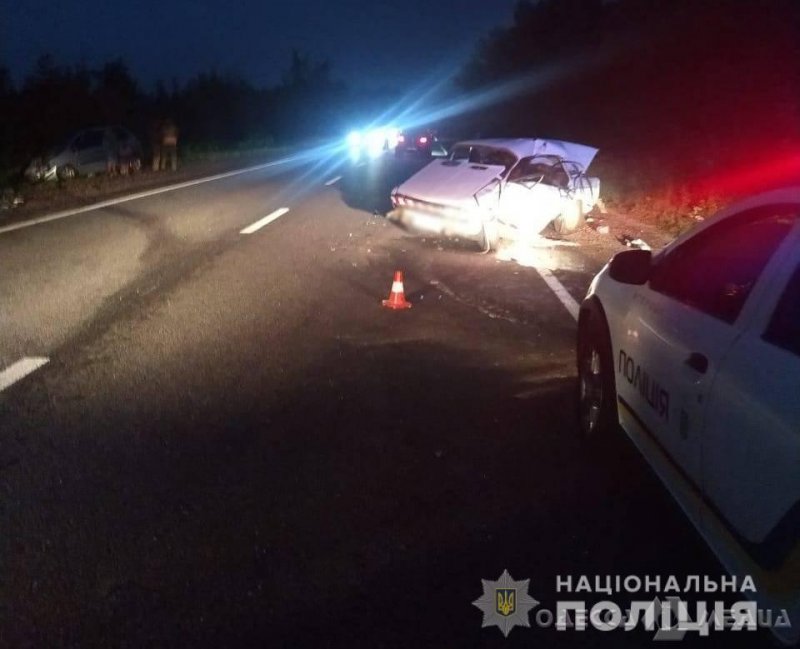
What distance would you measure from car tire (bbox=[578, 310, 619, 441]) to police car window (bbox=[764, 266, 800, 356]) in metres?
1.88

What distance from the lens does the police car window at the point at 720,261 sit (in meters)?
4.37

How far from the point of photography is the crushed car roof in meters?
15.3

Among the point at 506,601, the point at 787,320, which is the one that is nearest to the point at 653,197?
the point at 506,601

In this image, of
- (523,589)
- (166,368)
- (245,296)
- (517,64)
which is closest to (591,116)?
(517,64)

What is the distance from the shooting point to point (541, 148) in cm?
1551

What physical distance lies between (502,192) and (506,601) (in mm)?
10920

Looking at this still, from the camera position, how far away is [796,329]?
11.3ft

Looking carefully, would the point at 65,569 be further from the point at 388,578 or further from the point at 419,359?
the point at 419,359

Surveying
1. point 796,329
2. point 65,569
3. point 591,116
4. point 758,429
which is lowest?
point 591,116

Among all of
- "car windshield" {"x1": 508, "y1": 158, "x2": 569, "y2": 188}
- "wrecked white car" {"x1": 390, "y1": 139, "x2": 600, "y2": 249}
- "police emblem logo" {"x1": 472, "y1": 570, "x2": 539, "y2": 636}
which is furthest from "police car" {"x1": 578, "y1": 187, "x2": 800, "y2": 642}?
"car windshield" {"x1": 508, "y1": 158, "x2": 569, "y2": 188}

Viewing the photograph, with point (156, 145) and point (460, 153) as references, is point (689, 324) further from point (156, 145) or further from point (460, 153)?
point (156, 145)

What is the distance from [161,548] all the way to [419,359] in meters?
3.81

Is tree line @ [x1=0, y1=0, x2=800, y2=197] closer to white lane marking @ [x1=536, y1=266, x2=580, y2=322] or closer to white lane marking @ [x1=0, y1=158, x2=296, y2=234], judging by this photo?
white lane marking @ [x1=0, y1=158, x2=296, y2=234]

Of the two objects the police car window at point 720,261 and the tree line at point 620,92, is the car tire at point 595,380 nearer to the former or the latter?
the police car window at point 720,261
